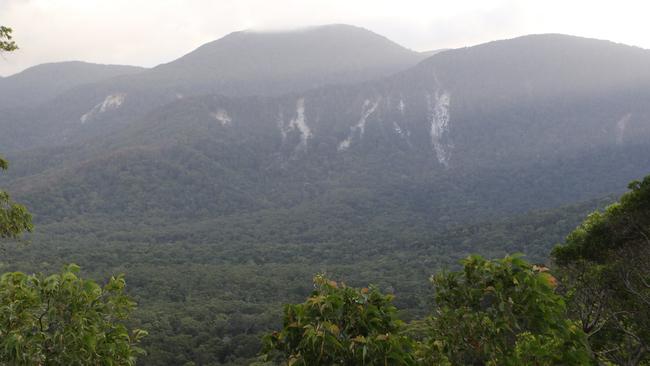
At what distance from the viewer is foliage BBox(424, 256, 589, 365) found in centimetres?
660

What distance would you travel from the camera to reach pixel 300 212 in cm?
17262

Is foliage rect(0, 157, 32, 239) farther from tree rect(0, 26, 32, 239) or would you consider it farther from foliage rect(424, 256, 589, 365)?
foliage rect(424, 256, 589, 365)

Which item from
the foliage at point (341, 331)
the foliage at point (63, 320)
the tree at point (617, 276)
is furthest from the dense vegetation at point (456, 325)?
the tree at point (617, 276)

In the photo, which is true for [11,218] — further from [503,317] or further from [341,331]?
[503,317]

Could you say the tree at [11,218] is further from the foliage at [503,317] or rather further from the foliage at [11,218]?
the foliage at [503,317]

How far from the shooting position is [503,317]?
6711mm

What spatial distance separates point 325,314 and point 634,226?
434 inches

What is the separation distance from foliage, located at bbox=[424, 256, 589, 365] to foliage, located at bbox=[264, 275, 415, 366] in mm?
1096

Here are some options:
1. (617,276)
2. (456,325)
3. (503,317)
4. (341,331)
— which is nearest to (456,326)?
(456,325)

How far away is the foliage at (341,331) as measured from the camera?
5.96m

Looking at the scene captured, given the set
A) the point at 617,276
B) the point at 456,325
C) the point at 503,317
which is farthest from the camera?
the point at 617,276

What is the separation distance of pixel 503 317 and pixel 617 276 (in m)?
8.79

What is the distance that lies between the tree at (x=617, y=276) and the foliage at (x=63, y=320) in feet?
34.8

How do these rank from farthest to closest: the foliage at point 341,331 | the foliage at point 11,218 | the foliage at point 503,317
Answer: the foliage at point 11,218
the foliage at point 503,317
the foliage at point 341,331
